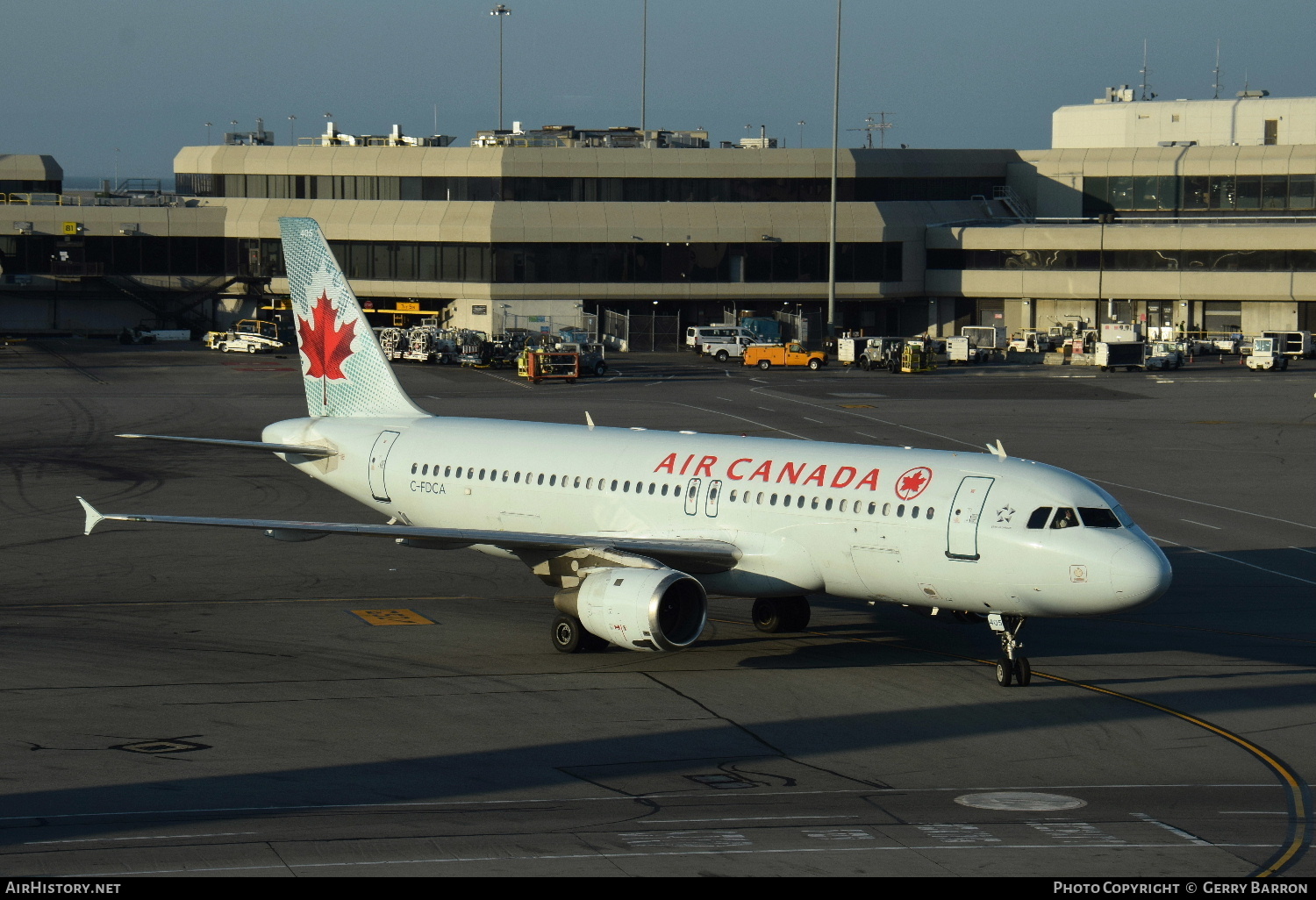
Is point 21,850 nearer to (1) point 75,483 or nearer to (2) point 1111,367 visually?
(1) point 75,483

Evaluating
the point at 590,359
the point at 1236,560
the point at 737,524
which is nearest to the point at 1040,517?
the point at 737,524

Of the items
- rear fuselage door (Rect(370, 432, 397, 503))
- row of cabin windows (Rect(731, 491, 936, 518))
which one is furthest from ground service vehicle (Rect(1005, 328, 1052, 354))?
row of cabin windows (Rect(731, 491, 936, 518))

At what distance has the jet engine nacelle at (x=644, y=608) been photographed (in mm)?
30578

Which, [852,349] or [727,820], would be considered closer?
[727,820]

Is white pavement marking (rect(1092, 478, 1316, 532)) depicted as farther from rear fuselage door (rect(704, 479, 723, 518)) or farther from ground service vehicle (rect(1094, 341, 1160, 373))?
ground service vehicle (rect(1094, 341, 1160, 373))

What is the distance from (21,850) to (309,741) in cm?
657

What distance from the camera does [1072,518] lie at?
29.9m

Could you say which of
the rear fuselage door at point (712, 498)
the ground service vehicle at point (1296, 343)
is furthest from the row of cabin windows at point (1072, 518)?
the ground service vehicle at point (1296, 343)

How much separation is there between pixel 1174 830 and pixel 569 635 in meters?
15.0

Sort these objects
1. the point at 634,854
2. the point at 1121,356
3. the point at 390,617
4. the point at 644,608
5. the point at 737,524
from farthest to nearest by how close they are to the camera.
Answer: the point at 1121,356 → the point at 390,617 → the point at 737,524 → the point at 644,608 → the point at 634,854

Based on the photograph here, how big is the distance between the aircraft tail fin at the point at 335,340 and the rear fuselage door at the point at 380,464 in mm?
1986

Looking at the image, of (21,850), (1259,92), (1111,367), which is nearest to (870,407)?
(1111,367)

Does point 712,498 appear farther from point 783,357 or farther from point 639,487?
point 783,357

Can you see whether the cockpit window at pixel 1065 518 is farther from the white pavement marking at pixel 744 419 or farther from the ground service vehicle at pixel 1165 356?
the ground service vehicle at pixel 1165 356
